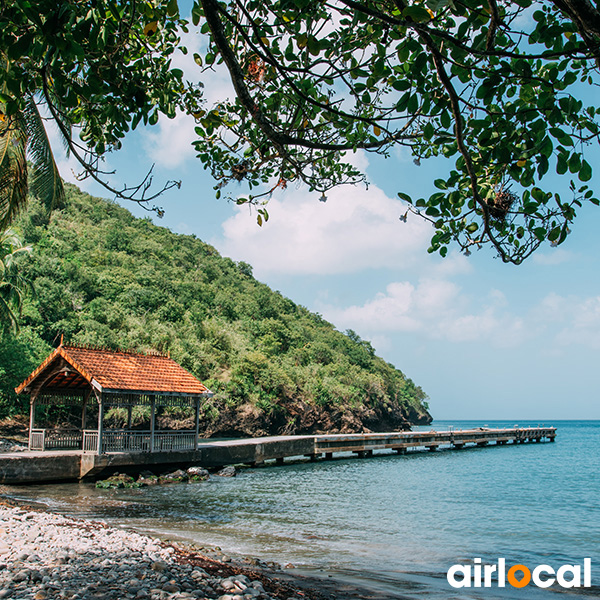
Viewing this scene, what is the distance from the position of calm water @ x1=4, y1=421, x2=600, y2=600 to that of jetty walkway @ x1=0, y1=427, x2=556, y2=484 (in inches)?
32.9

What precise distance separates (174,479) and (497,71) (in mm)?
18246

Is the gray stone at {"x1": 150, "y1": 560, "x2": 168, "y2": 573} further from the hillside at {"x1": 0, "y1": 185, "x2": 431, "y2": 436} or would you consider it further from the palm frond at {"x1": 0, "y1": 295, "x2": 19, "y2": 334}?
the hillside at {"x1": 0, "y1": 185, "x2": 431, "y2": 436}

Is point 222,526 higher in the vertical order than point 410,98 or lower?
lower

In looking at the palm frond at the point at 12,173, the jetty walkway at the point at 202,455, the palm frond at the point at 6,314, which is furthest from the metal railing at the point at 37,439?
the palm frond at the point at 12,173

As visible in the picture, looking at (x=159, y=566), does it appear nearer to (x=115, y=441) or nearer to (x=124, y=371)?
(x=115, y=441)

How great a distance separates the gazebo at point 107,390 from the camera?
1750 centimetres

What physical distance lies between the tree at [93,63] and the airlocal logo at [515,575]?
7741mm

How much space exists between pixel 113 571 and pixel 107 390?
38.6 ft

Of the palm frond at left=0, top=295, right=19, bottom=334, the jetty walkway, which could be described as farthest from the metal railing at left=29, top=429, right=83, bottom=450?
the palm frond at left=0, top=295, right=19, bottom=334

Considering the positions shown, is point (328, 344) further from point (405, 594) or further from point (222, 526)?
point (405, 594)

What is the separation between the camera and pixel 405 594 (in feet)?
23.7

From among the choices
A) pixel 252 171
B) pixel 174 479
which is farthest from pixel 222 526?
pixel 252 171

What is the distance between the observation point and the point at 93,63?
5000 mm

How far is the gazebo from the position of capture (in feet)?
57.4
